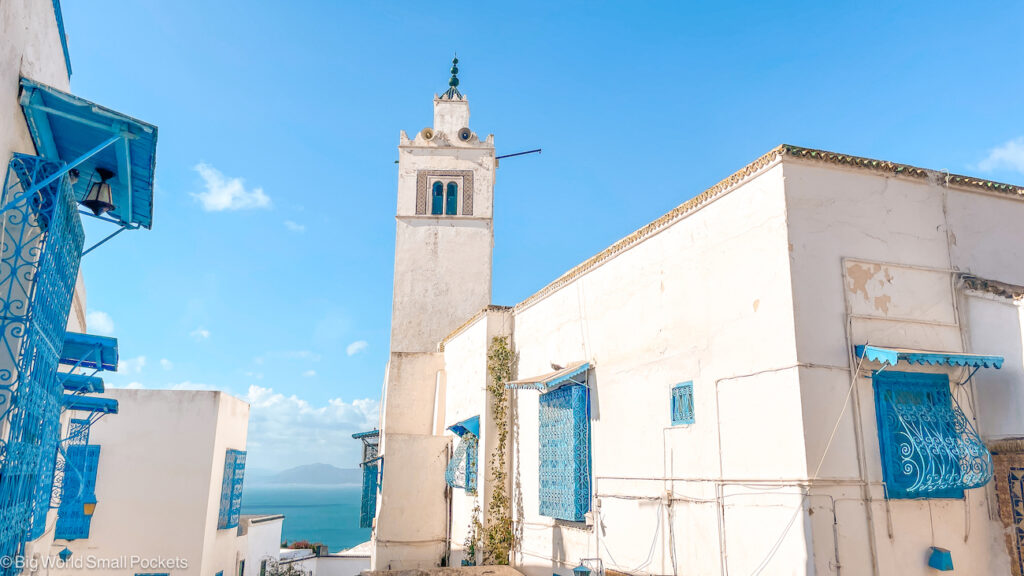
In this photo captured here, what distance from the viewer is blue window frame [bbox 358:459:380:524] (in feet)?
48.1

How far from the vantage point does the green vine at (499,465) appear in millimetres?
9906

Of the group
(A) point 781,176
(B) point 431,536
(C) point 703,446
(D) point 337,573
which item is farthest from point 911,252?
(D) point 337,573

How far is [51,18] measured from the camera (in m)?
5.00

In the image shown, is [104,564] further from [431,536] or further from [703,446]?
[703,446]

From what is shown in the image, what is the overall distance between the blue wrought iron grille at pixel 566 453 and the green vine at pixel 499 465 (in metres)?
1.22

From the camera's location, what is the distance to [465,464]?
36.6 feet

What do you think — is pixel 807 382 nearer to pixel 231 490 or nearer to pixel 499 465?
pixel 499 465

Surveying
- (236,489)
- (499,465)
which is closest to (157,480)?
(236,489)

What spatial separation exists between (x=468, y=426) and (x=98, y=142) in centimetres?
720

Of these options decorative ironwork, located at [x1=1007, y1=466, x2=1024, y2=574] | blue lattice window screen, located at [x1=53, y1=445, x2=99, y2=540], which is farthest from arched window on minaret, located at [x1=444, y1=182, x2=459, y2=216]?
decorative ironwork, located at [x1=1007, y1=466, x2=1024, y2=574]

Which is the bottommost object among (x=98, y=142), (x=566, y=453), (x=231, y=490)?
(x=231, y=490)

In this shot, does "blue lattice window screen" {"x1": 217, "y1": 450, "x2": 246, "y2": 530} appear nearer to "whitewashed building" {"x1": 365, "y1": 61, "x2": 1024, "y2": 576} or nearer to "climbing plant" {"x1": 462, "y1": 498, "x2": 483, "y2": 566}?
"climbing plant" {"x1": 462, "y1": 498, "x2": 483, "y2": 566}

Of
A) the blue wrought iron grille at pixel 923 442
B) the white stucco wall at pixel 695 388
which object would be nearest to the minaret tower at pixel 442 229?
the white stucco wall at pixel 695 388

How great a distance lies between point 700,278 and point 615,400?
1883 millimetres
